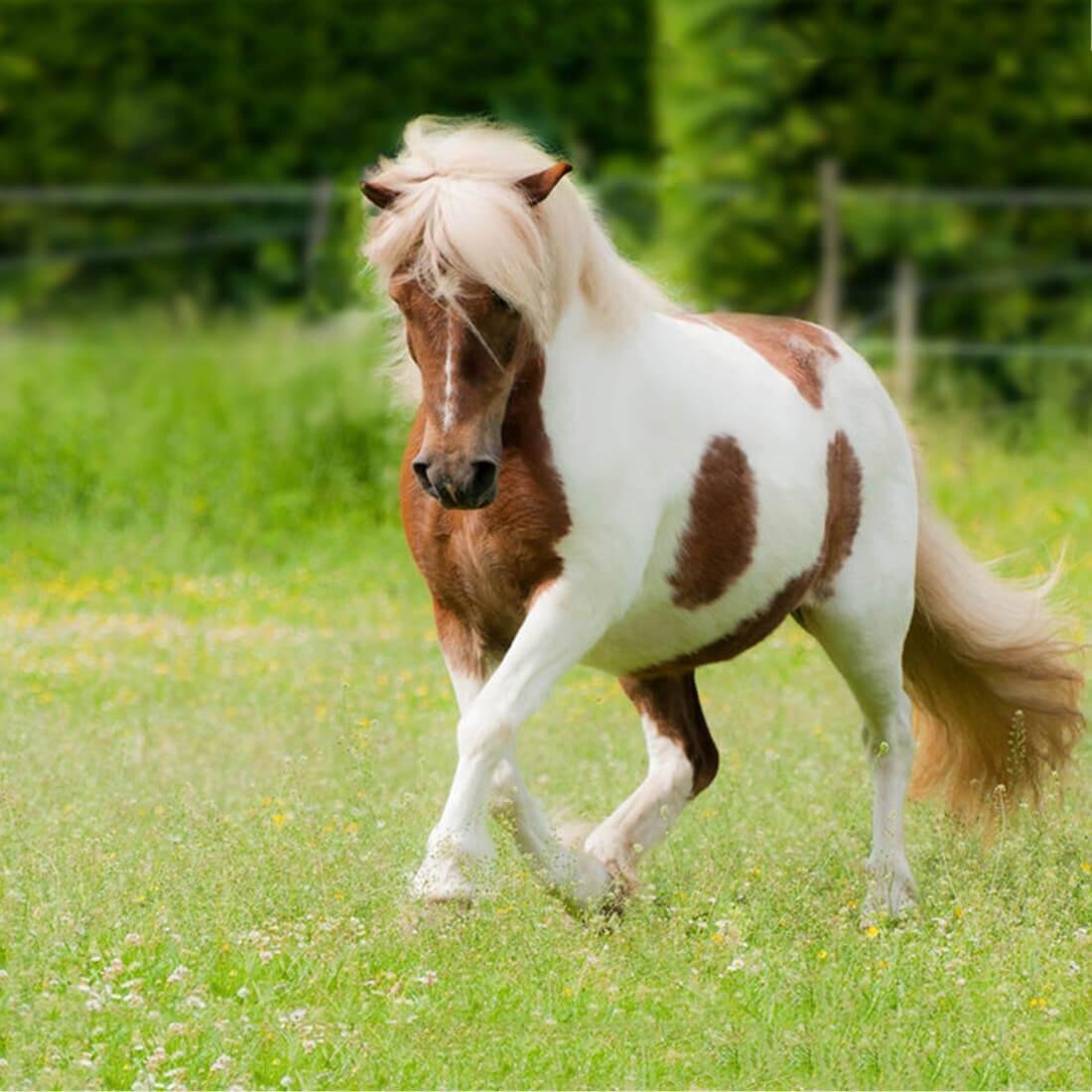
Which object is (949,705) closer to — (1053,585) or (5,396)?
(1053,585)

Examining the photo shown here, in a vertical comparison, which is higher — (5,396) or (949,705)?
(949,705)

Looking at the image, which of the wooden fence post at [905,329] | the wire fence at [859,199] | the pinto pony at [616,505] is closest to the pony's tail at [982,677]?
the pinto pony at [616,505]

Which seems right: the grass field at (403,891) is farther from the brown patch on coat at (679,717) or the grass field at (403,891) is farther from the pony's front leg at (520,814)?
the brown patch on coat at (679,717)

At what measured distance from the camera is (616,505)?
511 cm

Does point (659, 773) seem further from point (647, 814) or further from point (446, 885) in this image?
point (446, 885)

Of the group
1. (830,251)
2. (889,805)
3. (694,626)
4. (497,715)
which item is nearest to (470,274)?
(497,715)

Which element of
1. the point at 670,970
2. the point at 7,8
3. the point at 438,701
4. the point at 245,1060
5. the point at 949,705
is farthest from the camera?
the point at 7,8

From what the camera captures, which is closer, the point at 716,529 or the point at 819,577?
the point at 716,529

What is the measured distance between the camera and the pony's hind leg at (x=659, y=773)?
18.6ft

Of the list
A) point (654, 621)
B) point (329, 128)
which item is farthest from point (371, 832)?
point (329, 128)

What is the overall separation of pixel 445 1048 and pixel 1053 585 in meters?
3.19

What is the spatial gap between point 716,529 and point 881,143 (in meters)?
9.97

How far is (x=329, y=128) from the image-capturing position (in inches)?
645

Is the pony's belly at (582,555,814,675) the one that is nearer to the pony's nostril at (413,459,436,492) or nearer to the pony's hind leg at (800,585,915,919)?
the pony's hind leg at (800,585,915,919)
